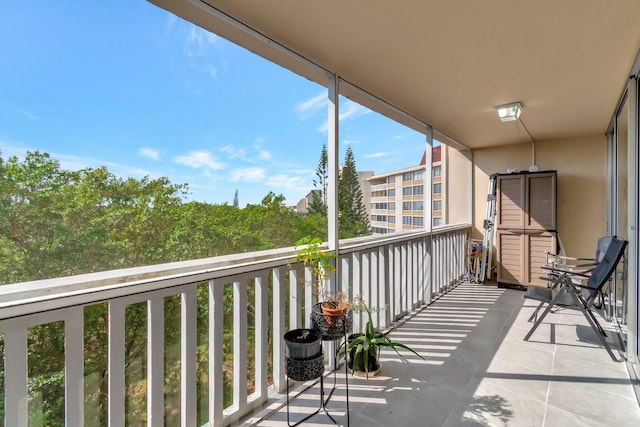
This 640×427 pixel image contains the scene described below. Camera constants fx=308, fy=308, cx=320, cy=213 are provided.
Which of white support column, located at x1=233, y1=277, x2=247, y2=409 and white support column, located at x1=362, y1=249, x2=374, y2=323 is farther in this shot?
white support column, located at x1=362, y1=249, x2=374, y2=323

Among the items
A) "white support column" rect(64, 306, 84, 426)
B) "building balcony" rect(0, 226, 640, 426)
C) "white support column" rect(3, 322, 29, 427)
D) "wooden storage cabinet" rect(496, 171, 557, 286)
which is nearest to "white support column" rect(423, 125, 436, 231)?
"building balcony" rect(0, 226, 640, 426)

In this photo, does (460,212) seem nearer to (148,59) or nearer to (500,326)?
(500,326)

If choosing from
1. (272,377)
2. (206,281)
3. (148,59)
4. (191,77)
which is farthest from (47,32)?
(272,377)

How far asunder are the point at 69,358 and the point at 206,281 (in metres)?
0.63

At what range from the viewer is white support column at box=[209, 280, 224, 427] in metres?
1.70

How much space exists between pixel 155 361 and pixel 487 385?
2122 millimetres

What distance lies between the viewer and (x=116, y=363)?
1.36 metres

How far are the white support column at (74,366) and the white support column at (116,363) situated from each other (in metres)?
0.10

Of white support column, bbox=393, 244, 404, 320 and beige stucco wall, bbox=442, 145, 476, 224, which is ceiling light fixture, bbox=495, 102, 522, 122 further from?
beige stucco wall, bbox=442, 145, 476, 224

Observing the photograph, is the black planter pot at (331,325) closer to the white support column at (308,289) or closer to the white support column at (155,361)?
the white support column at (308,289)

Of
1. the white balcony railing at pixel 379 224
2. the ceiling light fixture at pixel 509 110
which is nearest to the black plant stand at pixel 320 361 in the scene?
the white balcony railing at pixel 379 224

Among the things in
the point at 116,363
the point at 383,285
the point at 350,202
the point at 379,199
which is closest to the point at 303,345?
the point at 116,363

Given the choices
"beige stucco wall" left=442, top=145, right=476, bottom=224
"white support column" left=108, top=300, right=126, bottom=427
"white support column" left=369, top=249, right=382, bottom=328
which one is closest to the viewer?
"white support column" left=108, top=300, right=126, bottom=427

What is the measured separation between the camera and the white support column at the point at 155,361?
146cm
